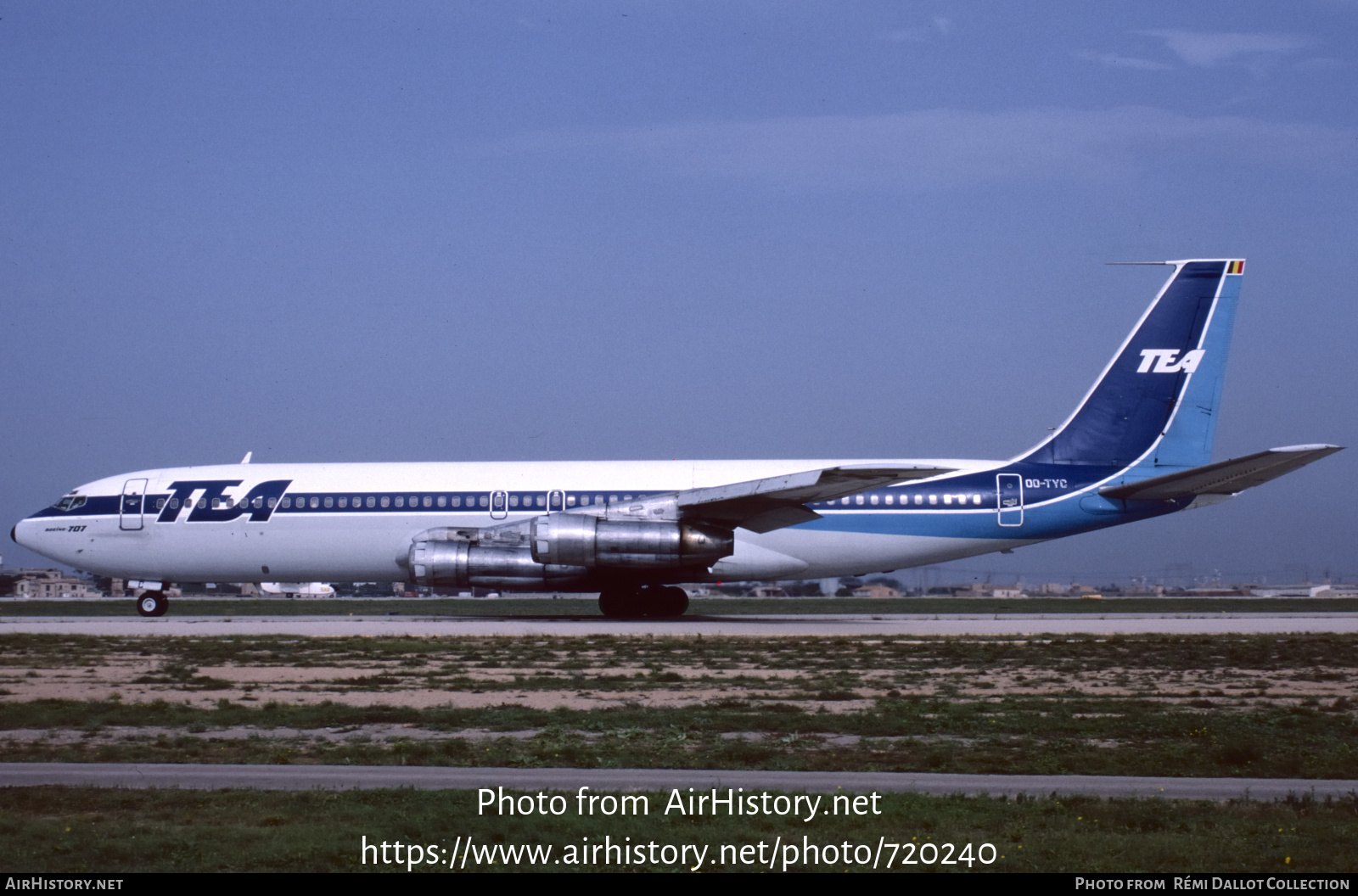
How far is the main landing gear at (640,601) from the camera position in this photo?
3103cm

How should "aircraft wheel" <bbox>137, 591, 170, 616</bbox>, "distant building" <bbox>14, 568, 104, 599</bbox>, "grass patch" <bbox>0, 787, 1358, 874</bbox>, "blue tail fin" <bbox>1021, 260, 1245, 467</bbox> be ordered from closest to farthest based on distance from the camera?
"grass patch" <bbox>0, 787, 1358, 874</bbox>
"blue tail fin" <bbox>1021, 260, 1245, 467</bbox>
"aircraft wheel" <bbox>137, 591, 170, 616</bbox>
"distant building" <bbox>14, 568, 104, 599</bbox>

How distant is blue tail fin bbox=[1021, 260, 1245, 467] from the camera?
31.5 m

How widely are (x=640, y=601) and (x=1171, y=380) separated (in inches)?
591

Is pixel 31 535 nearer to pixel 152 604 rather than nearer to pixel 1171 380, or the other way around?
pixel 152 604

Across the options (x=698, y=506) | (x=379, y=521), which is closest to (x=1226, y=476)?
(x=698, y=506)

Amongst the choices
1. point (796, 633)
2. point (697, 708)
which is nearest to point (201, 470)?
point (796, 633)

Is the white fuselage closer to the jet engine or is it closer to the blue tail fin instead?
the jet engine

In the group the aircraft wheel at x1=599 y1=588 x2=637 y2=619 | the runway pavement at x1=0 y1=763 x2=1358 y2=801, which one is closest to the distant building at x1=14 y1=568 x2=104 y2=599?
the aircraft wheel at x1=599 y1=588 x2=637 y2=619

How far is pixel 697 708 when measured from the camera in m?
14.8

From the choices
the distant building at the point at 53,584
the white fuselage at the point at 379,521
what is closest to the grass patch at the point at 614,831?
the white fuselage at the point at 379,521

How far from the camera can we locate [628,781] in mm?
10133

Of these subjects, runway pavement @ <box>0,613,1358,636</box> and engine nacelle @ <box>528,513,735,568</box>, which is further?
engine nacelle @ <box>528,513,735,568</box>

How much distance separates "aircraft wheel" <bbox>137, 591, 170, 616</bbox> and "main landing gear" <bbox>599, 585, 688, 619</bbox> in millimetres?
12970
